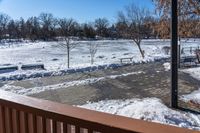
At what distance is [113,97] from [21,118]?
829 cm

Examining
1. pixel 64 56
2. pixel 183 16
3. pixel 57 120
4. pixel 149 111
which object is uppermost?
pixel 183 16

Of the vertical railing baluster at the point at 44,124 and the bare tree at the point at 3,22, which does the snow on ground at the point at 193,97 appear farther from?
the bare tree at the point at 3,22

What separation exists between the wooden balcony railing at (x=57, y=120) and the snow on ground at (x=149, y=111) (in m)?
5.26

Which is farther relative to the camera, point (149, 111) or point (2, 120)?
point (149, 111)

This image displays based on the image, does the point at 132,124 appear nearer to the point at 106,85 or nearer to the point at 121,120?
the point at 121,120

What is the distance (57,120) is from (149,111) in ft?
21.4

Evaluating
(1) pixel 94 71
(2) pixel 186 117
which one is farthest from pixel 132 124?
(1) pixel 94 71

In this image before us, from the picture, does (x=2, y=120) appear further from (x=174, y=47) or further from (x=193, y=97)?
(x=193, y=97)

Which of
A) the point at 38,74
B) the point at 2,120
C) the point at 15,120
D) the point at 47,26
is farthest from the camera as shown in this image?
the point at 47,26

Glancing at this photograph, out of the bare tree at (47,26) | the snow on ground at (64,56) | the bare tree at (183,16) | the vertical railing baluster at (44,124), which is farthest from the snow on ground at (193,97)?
the bare tree at (47,26)

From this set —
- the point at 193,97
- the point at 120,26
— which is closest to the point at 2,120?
the point at 193,97

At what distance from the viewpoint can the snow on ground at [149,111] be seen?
286 inches

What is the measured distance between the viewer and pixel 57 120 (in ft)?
5.46

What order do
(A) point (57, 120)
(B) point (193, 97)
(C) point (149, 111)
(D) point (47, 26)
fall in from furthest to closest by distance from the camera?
(D) point (47, 26) < (B) point (193, 97) < (C) point (149, 111) < (A) point (57, 120)
